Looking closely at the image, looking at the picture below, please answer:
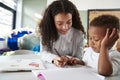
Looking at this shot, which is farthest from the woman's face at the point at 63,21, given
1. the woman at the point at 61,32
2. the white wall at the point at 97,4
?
the white wall at the point at 97,4

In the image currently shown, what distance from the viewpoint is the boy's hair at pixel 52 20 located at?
1126 mm

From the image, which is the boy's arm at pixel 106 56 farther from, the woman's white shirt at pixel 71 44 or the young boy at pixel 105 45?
the woman's white shirt at pixel 71 44

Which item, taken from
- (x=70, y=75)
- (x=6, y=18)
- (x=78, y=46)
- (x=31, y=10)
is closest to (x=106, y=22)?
(x=70, y=75)

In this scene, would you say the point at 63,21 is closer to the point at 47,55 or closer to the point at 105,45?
the point at 47,55

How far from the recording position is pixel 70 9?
3.79 feet

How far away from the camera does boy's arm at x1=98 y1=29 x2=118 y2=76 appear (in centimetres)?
68

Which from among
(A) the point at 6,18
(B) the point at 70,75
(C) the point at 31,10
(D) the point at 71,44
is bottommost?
(B) the point at 70,75

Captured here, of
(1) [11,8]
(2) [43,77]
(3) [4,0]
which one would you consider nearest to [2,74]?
(2) [43,77]

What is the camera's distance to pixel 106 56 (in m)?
0.68

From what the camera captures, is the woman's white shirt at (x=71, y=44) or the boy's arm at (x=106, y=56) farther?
the woman's white shirt at (x=71, y=44)

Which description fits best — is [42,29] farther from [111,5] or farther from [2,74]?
[111,5]

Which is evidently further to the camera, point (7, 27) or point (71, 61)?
point (7, 27)

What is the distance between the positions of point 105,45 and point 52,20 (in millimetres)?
587

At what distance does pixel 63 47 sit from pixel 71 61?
0.84 ft
